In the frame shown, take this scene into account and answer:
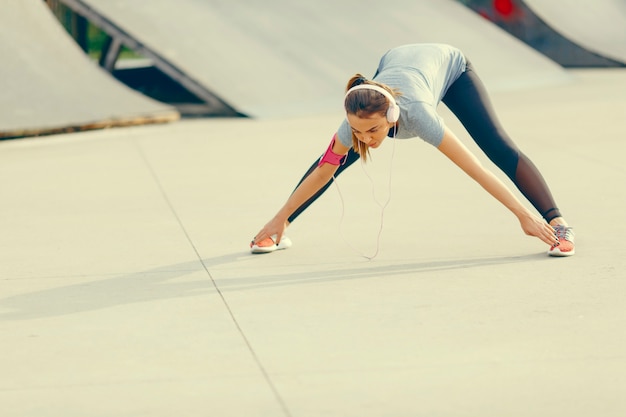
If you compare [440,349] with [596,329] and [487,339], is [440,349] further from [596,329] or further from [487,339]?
[596,329]

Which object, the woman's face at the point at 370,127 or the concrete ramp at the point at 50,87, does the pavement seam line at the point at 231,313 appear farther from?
the concrete ramp at the point at 50,87

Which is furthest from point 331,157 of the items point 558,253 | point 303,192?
point 558,253

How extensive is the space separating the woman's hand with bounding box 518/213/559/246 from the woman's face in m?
0.94

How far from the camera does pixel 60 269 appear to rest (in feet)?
20.2

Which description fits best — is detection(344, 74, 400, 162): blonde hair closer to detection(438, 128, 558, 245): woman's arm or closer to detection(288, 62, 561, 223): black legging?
detection(438, 128, 558, 245): woman's arm

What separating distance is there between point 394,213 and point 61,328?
2.95 meters

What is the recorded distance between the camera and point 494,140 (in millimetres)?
6277

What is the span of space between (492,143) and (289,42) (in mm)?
7958

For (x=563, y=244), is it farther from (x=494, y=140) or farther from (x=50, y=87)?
(x=50, y=87)

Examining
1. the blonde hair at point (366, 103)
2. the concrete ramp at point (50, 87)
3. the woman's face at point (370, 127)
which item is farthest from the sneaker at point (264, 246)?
the concrete ramp at point (50, 87)

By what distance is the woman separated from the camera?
218 inches

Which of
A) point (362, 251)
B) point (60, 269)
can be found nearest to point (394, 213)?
point (362, 251)

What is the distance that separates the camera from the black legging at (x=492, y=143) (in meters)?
6.27

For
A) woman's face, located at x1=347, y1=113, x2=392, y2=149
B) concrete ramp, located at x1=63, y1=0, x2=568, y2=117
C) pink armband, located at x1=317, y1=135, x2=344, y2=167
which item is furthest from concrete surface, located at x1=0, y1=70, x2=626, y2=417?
concrete ramp, located at x1=63, y1=0, x2=568, y2=117
